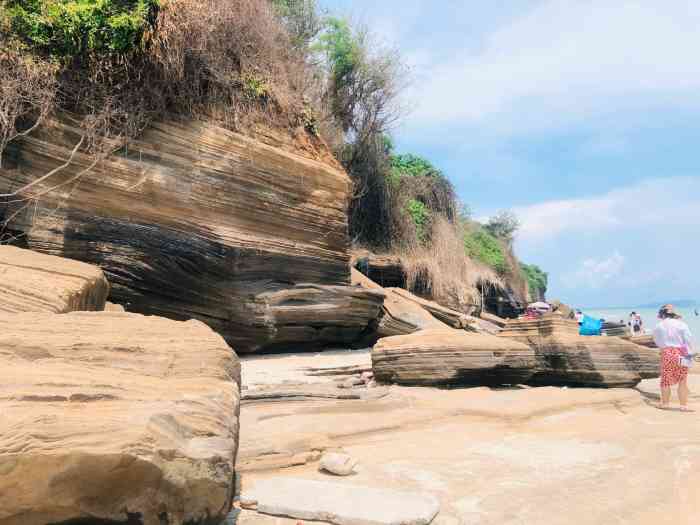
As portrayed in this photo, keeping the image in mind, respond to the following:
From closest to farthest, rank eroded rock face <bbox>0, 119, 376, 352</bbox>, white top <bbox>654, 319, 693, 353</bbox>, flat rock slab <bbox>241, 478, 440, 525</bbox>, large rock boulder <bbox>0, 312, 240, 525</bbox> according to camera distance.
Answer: large rock boulder <bbox>0, 312, 240, 525</bbox> < flat rock slab <bbox>241, 478, 440, 525</bbox> < eroded rock face <bbox>0, 119, 376, 352</bbox> < white top <bbox>654, 319, 693, 353</bbox>

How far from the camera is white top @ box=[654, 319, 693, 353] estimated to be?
7215mm

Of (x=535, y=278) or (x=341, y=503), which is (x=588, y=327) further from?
(x=535, y=278)

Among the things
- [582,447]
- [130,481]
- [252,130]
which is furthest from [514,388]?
[130,481]

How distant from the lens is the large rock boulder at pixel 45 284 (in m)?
4.16

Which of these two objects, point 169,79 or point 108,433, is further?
point 169,79

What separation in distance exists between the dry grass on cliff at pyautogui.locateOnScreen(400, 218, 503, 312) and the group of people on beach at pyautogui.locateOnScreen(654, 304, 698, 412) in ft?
25.8

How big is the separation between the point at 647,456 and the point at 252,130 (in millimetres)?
6463

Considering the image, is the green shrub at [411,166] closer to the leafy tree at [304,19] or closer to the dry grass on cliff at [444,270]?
the dry grass on cliff at [444,270]

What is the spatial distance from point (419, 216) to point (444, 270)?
6.18ft

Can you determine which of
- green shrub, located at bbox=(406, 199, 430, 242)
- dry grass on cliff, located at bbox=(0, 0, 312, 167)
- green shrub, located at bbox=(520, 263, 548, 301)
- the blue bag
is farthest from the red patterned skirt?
green shrub, located at bbox=(520, 263, 548, 301)

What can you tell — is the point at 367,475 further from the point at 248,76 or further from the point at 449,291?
the point at 449,291

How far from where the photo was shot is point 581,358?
7.62m

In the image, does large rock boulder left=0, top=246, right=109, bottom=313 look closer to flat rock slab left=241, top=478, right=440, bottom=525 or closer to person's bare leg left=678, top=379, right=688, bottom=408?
flat rock slab left=241, top=478, right=440, bottom=525

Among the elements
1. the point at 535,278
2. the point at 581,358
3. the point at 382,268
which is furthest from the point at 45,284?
the point at 535,278
